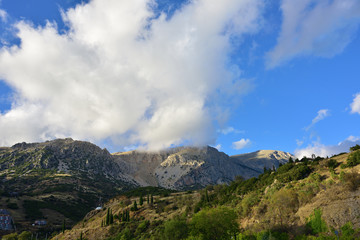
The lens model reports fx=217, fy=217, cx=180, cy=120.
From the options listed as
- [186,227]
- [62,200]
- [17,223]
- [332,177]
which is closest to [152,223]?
[186,227]

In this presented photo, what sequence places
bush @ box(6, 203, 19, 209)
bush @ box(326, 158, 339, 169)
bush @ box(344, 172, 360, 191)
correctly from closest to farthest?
bush @ box(344, 172, 360, 191), bush @ box(326, 158, 339, 169), bush @ box(6, 203, 19, 209)

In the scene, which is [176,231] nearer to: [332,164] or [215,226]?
[215,226]

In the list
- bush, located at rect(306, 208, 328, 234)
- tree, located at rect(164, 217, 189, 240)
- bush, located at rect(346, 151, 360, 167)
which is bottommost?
bush, located at rect(306, 208, 328, 234)

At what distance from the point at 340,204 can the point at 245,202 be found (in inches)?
1019

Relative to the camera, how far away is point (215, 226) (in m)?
44.3

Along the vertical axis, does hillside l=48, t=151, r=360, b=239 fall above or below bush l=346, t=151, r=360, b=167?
below

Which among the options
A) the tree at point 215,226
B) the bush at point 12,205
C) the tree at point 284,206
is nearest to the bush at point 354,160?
the tree at point 284,206

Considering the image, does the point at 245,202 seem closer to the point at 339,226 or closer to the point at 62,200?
the point at 339,226

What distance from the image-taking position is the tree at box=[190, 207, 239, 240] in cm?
4422

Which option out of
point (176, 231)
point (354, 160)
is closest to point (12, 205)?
point (176, 231)

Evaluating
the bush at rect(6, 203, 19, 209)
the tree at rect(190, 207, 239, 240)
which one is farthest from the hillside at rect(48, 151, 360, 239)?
the bush at rect(6, 203, 19, 209)

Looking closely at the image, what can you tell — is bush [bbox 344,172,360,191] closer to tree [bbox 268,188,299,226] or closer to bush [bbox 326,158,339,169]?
tree [bbox 268,188,299,226]

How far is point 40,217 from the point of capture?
144 metres

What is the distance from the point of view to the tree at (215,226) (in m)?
44.2
